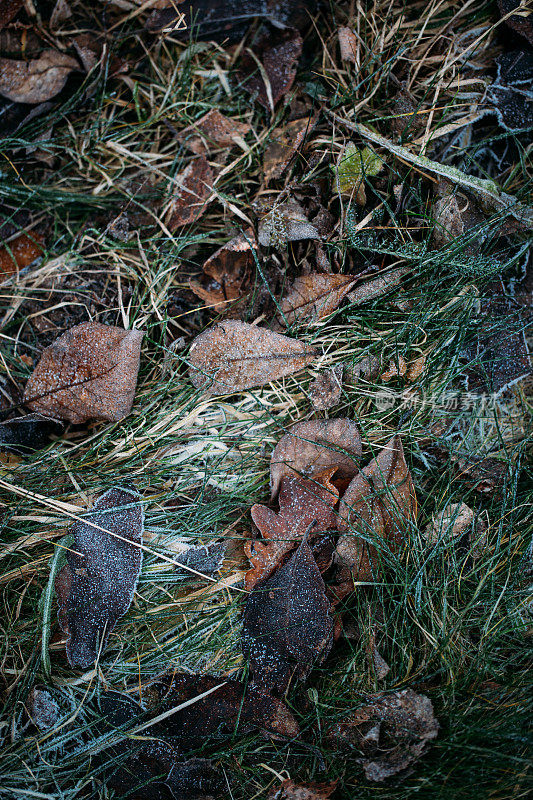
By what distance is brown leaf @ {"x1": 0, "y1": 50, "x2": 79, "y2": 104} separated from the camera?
205cm

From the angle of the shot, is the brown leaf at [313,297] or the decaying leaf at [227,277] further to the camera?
the decaying leaf at [227,277]

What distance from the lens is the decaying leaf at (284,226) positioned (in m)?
1.96

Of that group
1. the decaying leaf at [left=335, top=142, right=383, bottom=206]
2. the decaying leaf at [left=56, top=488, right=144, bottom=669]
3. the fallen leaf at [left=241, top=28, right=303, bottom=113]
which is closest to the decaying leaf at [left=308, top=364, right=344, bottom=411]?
the decaying leaf at [left=335, top=142, right=383, bottom=206]

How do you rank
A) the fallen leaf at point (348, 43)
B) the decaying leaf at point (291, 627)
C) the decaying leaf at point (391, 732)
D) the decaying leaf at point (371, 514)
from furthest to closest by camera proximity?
the fallen leaf at point (348, 43), the decaying leaf at point (371, 514), the decaying leaf at point (291, 627), the decaying leaf at point (391, 732)

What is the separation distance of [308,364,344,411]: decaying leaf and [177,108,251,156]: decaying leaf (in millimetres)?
1070

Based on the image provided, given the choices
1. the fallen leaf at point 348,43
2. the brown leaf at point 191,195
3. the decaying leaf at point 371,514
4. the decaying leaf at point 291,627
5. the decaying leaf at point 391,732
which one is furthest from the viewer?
the brown leaf at point 191,195

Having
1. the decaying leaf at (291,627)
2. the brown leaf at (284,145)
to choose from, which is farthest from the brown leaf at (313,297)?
the decaying leaf at (291,627)

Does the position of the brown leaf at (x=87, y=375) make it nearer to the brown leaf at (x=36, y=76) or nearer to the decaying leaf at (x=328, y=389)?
the decaying leaf at (x=328, y=389)

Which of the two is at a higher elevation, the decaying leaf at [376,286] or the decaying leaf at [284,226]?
the decaying leaf at [284,226]

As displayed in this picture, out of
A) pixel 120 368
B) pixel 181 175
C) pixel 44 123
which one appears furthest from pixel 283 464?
pixel 44 123

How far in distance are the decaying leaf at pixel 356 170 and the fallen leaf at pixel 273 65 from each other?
0.42m

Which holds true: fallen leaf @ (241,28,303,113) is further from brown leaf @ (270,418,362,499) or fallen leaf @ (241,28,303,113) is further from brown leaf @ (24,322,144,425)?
brown leaf @ (270,418,362,499)

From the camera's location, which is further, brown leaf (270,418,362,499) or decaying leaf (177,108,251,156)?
decaying leaf (177,108,251,156)

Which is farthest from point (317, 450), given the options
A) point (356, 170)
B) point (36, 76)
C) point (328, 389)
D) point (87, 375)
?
point (36, 76)
